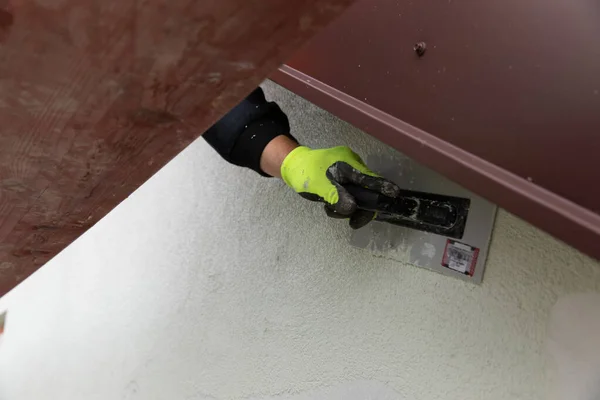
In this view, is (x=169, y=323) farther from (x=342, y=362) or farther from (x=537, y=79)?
(x=537, y=79)

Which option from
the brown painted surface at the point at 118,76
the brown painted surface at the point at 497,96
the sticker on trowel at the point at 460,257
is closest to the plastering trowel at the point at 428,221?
the sticker on trowel at the point at 460,257

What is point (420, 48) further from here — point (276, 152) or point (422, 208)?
point (276, 152)

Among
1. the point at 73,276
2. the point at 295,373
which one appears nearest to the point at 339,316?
the point at 295,373

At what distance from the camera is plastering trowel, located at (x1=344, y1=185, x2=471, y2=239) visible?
2.67 ft

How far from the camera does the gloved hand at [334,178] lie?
85 centimetres

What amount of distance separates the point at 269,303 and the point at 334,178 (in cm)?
45

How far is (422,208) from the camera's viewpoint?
0.86m

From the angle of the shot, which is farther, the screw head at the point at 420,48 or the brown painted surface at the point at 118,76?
the screw head at the point at 420,48

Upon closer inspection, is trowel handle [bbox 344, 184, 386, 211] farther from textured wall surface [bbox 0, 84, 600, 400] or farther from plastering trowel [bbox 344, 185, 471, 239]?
textured wall surface [bbox 0, 84, 600, 400]

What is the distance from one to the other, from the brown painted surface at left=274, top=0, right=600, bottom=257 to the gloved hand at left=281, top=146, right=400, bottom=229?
0.10 metres

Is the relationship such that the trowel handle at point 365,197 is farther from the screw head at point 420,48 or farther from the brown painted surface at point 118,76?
the brown painted surface at point 118,76

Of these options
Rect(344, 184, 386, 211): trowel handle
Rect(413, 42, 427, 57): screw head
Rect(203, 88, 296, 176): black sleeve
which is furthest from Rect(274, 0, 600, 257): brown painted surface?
Rect(203, 88, 296, 176): black sleeve

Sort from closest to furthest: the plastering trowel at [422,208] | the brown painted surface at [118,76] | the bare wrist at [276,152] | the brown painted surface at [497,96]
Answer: the brown painted surface at [118,76], the brown painted surface at [497,96], the plastering trowel at [422,208], the bare wrist at [276,152]

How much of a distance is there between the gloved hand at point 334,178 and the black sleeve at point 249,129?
81 millimetres
